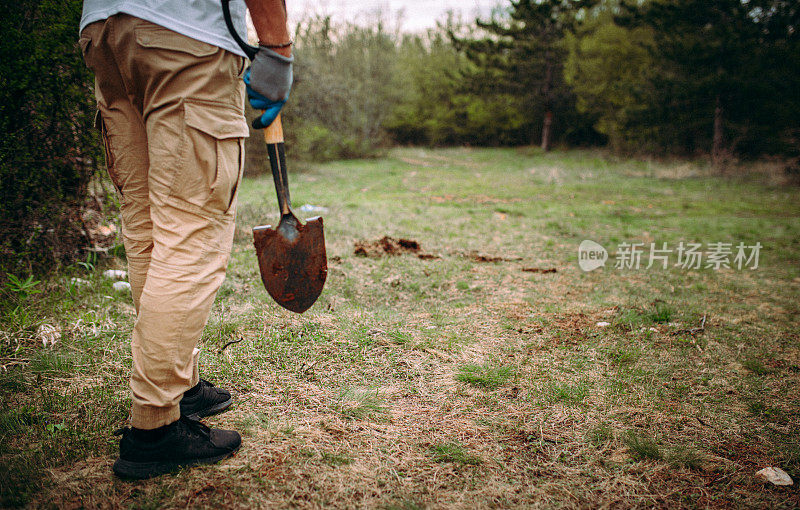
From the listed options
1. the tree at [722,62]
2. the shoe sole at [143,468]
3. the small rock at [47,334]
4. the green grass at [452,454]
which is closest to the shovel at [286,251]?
the shoe sole at [143,468]

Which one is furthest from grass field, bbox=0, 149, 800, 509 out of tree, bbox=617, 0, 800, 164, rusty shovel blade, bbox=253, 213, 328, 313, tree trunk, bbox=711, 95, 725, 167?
tree trunk, bbox=711, 95, 725, 167

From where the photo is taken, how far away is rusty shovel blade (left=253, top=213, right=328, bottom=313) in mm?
1701

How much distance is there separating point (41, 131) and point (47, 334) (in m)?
1.44

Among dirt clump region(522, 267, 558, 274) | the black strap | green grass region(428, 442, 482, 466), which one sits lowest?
green grass region(428, 442, 482, 466)

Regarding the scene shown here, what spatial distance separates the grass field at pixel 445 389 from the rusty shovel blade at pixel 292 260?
1.70 ft

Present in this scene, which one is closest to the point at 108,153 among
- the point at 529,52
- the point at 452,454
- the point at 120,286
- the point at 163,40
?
the point at 163,40

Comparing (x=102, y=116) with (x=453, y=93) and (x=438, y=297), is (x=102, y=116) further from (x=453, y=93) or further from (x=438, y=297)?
(x=453, y=93)

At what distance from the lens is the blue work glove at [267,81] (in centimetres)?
150

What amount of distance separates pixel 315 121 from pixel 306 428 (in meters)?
14.5

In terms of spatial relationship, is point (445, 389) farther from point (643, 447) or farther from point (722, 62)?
point (722, 62)

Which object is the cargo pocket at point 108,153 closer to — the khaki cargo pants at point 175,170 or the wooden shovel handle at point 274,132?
the khaki cargo pants at point 175,170

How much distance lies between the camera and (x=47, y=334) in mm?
2350

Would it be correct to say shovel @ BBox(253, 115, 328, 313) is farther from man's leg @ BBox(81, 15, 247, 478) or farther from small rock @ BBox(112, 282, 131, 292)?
Answer: small rock @ BBox(112, 282, 131, 292)

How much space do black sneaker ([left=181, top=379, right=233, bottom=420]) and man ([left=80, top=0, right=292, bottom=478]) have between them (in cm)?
24
